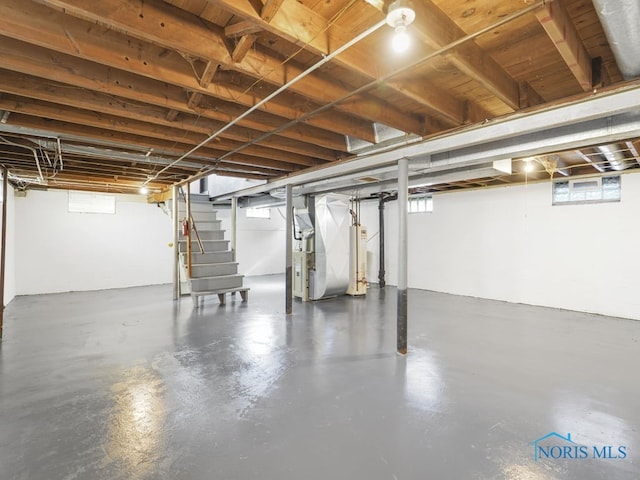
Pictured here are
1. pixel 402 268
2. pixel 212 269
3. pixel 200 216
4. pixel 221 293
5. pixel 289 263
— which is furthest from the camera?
pixel 200 216

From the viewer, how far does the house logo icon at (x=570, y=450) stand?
1753 mm

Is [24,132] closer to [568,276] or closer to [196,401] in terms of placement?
[196,401]

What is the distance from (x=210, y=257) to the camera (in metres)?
6.13

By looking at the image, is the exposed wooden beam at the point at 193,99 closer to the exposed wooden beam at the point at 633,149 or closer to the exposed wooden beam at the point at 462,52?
the exposed wooden beam at the point at 462,52

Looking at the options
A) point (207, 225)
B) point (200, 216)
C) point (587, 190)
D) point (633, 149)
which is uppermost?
point (633, 149)

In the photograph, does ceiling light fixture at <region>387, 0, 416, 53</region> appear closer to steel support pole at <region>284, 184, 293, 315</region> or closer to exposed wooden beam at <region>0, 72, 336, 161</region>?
exposed wooden beam at <region>0, 72, 336, 161</region>

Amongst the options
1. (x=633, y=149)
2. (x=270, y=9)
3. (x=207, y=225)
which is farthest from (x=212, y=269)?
(x=633, y=149)

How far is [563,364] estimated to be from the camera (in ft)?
9.88

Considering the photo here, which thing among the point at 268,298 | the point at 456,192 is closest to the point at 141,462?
the point at 268,298

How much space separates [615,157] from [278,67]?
4489 mm

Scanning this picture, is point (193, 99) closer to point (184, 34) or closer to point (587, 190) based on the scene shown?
point (184, 34)

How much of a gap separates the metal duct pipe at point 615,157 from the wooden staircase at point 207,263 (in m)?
5.59

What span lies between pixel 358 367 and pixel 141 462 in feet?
6.00

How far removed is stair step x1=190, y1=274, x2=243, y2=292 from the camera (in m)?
5.49
